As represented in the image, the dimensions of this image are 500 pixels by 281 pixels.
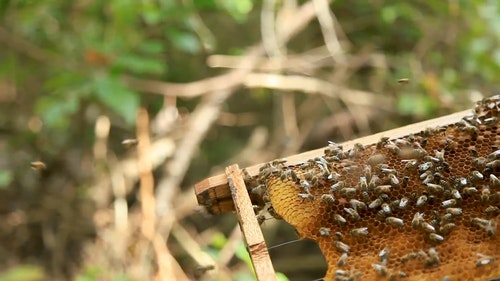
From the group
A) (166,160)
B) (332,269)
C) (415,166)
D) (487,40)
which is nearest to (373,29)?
(487,40)

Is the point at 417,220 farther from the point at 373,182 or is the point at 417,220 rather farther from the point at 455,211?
the point at 373,182

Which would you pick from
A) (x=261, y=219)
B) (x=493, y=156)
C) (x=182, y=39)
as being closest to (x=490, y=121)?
(x=493, y=156)

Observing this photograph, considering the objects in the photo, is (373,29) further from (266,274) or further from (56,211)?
(266,274)

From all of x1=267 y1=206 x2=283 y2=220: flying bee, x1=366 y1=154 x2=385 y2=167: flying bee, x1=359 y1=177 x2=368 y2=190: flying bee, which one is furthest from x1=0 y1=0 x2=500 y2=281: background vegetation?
x1=359 y1=177 x2=368 y2=190: flying bee

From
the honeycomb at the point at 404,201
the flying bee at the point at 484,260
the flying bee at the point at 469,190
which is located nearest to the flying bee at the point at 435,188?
the honeycomb at the point at 404,201

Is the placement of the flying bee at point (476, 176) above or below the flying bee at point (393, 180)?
below

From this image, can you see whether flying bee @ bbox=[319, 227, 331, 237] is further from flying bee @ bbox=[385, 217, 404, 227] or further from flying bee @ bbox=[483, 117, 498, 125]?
flying bee @ bbox=[483, 117, 498, 125]

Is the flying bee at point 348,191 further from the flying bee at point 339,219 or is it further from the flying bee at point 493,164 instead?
the flying bee at point 493,164

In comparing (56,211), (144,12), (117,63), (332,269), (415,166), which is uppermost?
(144,12)
